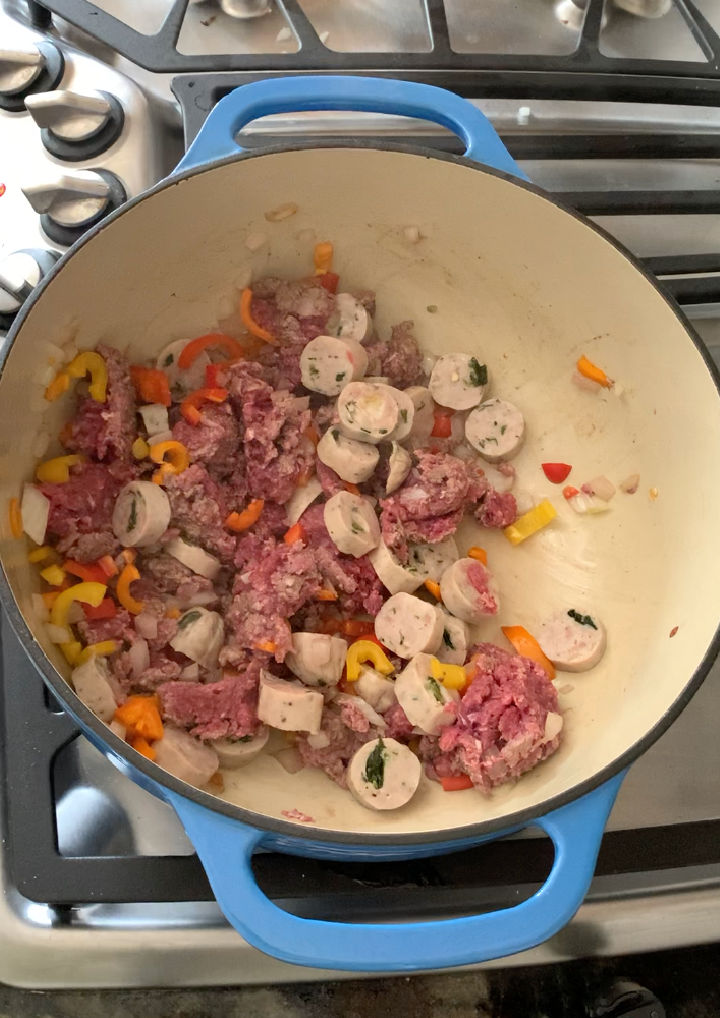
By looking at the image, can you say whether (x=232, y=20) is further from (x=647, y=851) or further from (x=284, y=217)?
(x=647, y=851)

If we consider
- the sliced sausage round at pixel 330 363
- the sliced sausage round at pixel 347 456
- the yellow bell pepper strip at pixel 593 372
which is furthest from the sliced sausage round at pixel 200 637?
the yellow bell pepper strip at pixel 593 372

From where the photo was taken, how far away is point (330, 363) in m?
1.31

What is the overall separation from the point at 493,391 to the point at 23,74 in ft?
2.90

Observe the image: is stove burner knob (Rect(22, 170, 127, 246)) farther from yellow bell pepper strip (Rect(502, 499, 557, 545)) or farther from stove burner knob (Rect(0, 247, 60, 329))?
yellow bell pepper strip (Rect(502, 499, 557, 545))

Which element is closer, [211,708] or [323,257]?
[211,708]

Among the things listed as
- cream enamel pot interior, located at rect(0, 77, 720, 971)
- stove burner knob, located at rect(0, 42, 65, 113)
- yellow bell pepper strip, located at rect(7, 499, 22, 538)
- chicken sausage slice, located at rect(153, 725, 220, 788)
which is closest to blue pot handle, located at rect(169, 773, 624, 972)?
cream enamel pot interior, located at rect(0, 77, 720, 971)

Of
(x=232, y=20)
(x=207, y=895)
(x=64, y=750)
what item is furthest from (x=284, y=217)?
(x=207, y=895)

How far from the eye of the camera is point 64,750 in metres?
1.11

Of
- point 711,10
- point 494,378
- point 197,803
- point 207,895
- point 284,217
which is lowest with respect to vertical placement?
point 207,895

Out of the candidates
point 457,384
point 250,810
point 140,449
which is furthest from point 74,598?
point 457,384

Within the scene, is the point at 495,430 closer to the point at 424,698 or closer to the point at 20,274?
the point at 424,698

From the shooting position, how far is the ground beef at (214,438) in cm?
124

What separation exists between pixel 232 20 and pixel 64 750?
3.89 ft

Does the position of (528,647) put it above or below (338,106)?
below
